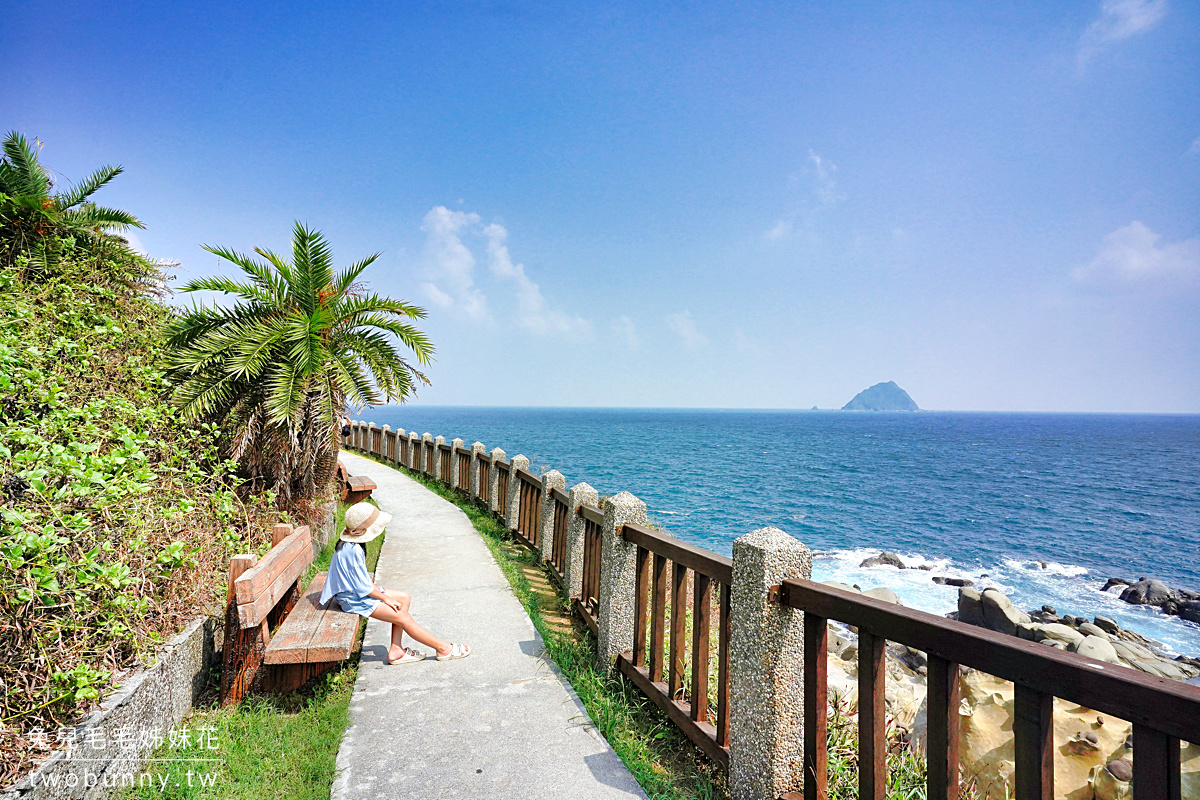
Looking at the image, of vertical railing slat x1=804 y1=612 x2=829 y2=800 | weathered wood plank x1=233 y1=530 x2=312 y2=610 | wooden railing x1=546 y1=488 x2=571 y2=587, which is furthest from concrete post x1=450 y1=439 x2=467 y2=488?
vertical railing slat x1=804 y1=612 x2=829 y2=800

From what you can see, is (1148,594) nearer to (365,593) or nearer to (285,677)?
(365,593)

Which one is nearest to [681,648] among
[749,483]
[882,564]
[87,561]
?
[87,561]

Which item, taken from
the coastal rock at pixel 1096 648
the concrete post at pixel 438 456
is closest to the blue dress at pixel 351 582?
the concrete post at pixel 438 456

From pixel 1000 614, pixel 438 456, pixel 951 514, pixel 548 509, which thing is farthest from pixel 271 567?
pixel 951 514

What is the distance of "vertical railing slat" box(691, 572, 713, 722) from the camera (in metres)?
3.33

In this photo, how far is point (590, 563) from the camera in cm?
555

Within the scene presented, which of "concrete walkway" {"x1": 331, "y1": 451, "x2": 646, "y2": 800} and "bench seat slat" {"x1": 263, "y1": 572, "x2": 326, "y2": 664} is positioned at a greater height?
"bench seat slat" {"x1": 263, "y1": 572, "x2": 326, "y2": 664}

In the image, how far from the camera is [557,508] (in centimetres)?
698

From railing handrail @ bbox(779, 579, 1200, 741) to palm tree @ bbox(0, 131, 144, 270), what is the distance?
9.24 meters

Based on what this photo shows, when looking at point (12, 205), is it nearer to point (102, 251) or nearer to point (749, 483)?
point (102, 251)

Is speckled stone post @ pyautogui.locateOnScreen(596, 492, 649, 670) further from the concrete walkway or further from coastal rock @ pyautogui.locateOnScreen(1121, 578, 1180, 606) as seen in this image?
coastal rock @ pyautogui.locateOnScreen(1121, 578, 1180, 606)

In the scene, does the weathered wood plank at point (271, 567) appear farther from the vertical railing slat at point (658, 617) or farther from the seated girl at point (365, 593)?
the vertical railing slat at point (658, 617)

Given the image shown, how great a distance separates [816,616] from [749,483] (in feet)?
117

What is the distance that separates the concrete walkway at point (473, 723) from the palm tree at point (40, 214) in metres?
6.66
